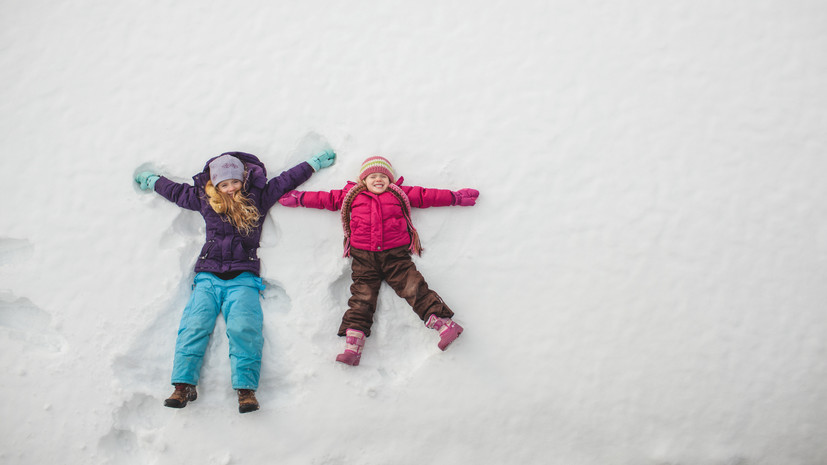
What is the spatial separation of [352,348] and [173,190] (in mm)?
1665

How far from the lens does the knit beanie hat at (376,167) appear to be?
3635 mm

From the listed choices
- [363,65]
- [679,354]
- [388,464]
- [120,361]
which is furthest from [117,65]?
[679,354]

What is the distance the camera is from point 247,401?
3381mm

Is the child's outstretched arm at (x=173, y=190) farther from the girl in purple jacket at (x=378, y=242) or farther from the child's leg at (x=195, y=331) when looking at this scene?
the girl in purple jacket at (x=378, y=242)

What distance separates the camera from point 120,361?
11.9 ft

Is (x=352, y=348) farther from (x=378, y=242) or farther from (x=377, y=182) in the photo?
(x=377, y=182)

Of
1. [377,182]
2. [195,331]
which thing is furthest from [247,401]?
[377,182]

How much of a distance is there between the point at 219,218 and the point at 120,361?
3.87 feet

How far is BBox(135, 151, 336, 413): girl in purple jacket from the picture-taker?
343 cm

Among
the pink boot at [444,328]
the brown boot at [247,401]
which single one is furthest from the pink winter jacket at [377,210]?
the brown boot at [247,401]

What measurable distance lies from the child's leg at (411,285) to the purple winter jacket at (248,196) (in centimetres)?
87

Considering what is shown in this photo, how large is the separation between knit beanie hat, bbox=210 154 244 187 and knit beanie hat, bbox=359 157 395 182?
826 mm

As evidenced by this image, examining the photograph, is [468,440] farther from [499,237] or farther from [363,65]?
[363,65]

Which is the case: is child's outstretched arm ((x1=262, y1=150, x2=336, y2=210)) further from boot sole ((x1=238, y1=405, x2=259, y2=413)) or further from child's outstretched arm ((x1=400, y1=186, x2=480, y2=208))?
boot sole ((x1=238, y1=405, x2=259, y2=413))
